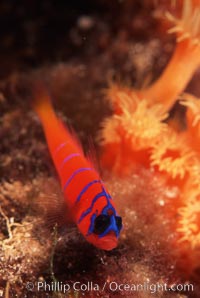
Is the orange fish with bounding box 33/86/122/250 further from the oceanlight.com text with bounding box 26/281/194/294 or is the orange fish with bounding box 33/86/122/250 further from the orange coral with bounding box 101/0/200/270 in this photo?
the orange coral with bounding box 101/0/200/270

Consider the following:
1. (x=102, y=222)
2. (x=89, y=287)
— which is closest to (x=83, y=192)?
(x=102, y=222)

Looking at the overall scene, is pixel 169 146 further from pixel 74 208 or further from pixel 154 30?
pixel 154 30

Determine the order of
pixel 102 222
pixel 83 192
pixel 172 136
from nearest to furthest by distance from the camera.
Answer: pixel 102 222, pixel 83 192, pixel 172 136

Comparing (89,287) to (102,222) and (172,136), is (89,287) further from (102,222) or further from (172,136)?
(172,136)

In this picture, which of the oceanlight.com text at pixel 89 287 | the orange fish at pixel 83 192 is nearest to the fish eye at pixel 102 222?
the orange fish at pixel 83 192

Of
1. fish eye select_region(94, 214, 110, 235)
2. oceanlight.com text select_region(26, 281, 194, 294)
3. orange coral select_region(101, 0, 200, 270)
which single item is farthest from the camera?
orange coral select_region(101, 0, 200, 270)

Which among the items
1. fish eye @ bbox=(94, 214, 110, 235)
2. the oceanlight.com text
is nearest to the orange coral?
the oceanlight.com text
